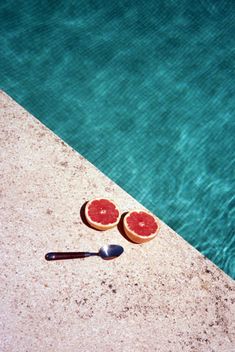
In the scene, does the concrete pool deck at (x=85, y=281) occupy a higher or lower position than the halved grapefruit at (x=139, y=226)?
lower

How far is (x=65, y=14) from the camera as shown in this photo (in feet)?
22.1

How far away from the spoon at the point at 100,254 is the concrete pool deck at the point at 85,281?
0.09 m

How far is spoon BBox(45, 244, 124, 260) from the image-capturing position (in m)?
3.44

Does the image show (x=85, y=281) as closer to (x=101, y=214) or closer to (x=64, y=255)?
(x=64, y=255)

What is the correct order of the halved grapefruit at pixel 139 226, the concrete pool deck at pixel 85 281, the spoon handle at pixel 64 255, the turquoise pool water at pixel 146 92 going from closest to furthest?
the concrete pool deck at pixel 85 281 < the spoon handle at pixel 64 255 < the halved grapefruit at pixel 139 226 < the turquoise pool water at pixel 146 92

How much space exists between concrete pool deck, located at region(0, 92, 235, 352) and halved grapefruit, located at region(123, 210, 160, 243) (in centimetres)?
22

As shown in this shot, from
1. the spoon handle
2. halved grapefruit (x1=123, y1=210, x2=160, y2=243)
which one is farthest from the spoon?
halved grapefruit (x1=123, y1=210, x2=160, y2=243)

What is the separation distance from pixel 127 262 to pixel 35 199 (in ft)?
4.10

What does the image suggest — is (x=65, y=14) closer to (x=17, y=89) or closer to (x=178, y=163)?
(x=17, y=89)

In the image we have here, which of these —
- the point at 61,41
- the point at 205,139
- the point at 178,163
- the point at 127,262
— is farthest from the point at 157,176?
the point at 61,41

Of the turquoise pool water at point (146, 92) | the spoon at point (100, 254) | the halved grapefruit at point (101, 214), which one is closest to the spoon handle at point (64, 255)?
the spoon at point (100, 254)

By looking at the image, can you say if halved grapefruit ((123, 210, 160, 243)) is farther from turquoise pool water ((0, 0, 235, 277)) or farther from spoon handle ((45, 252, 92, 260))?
turquoise pool water ((0, 0, 235, 277))

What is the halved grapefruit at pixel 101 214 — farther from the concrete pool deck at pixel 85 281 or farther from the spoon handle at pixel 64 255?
the spoon handle at pixel 64 255

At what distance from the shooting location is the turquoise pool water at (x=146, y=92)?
16.0ft
